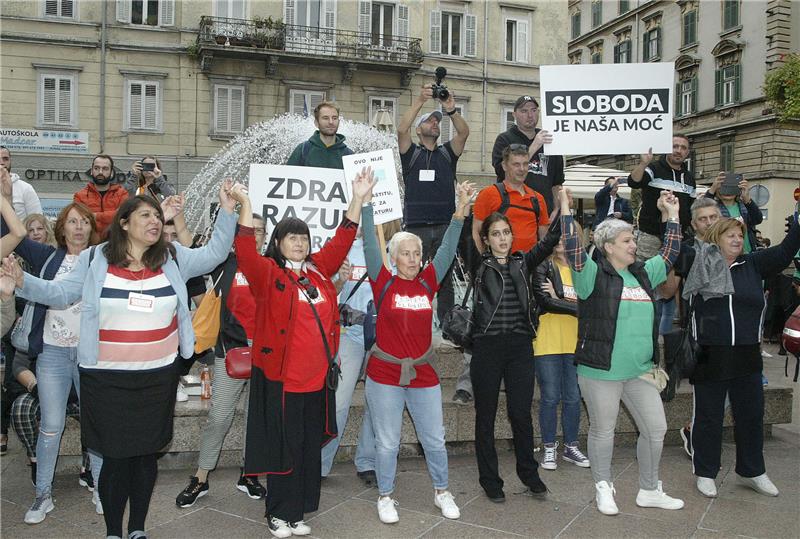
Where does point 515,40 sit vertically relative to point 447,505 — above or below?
above

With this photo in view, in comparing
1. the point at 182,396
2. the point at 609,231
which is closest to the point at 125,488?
the point at 182,396

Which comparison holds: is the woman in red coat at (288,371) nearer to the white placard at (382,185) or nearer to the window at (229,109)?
the white placard at (382,185)

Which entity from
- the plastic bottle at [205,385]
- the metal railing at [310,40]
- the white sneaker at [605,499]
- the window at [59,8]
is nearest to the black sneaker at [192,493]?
the plastic bottle at [205,385]

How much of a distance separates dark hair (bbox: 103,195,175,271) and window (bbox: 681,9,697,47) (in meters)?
38.7

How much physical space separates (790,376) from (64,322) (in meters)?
9.45

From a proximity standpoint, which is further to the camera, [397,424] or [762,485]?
[762,485]

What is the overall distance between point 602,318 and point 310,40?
74.9 ft

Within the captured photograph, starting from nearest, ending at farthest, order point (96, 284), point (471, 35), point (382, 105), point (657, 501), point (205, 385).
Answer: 1. point (96, 284)
2. point (657, 501)
3. point (205, 385)
4. point (382, 105)
5. point (471, 35)

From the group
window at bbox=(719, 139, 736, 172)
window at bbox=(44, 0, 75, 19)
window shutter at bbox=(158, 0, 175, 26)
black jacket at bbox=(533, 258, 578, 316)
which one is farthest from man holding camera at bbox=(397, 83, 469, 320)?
window at bbox=(719, 139, 736, 172)

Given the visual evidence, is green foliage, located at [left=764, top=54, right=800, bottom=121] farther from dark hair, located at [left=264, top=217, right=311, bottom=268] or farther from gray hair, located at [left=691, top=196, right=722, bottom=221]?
dark hair, located at [left=264, top=217, right=311, bottom=268]

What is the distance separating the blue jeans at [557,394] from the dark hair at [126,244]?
3.09 m

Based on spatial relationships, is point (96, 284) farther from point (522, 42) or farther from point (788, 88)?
point (522, 42)

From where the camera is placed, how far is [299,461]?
441 centimetres

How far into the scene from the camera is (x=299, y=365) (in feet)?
14.3
